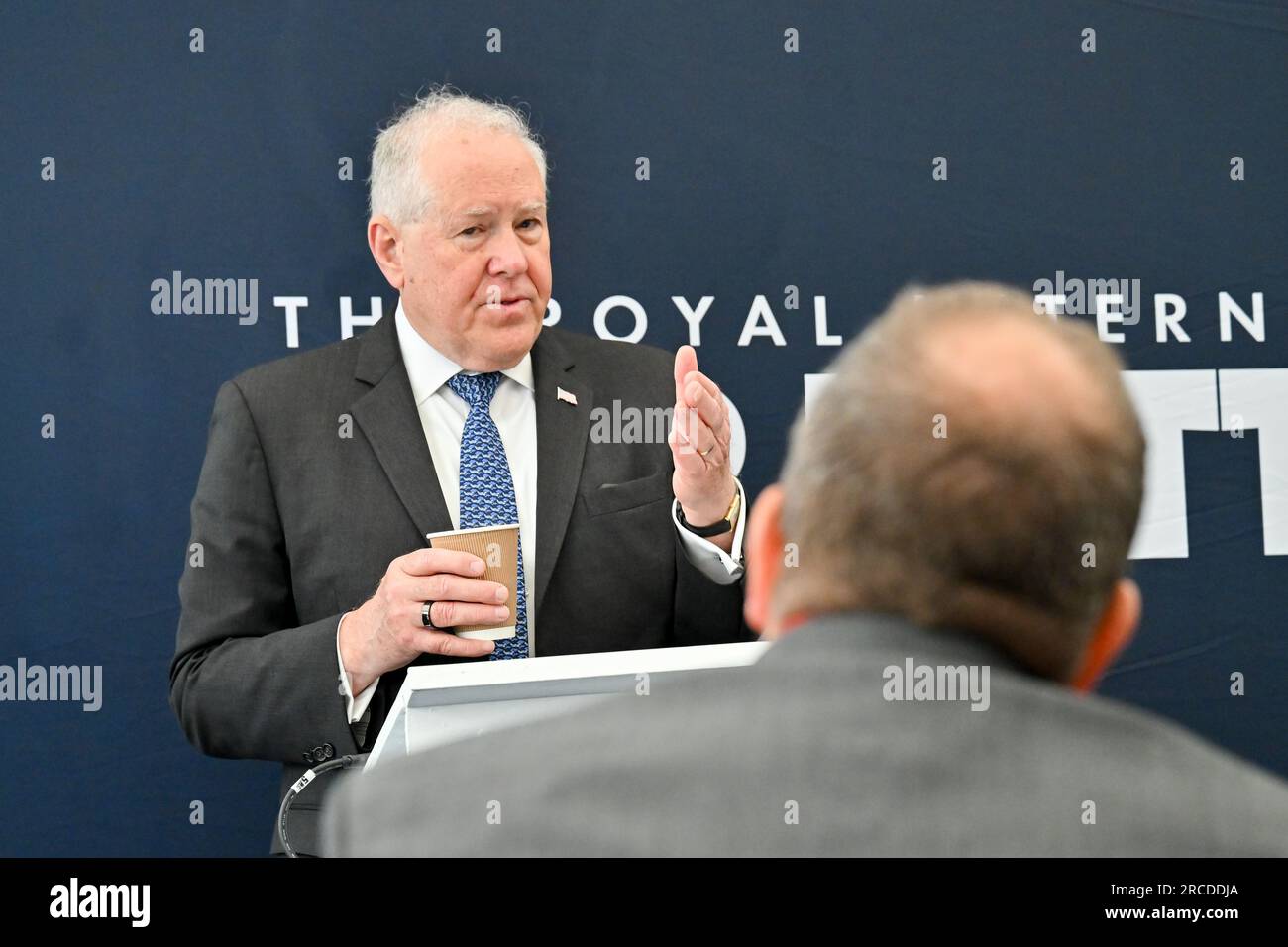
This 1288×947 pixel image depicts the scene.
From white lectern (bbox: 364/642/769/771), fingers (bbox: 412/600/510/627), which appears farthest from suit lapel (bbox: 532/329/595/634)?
white lectern (bbox: 364/642/769/771)

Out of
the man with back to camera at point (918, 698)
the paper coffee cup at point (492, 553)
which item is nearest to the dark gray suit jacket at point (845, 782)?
the man with back to camera at point (918, 698)

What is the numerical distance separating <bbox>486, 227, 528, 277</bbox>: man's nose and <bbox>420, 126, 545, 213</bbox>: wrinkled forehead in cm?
6

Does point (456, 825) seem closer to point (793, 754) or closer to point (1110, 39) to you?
point (793, 754)

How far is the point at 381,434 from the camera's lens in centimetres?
270

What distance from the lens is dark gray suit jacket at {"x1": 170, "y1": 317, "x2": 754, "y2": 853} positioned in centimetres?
254

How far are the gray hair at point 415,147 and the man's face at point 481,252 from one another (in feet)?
0.07

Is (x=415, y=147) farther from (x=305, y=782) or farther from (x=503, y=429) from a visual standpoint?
(x=305, y=782)

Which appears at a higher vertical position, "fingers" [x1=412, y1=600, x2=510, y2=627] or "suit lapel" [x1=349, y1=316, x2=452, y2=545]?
"suit lapel" [x1=349, y1=316, x2=452, y2=545]

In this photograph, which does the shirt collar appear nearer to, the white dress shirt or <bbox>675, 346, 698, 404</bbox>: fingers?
the white dress shirt

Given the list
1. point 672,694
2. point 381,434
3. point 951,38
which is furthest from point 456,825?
point 951,38

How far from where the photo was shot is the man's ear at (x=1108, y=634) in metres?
0.97

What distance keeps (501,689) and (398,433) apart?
0.89m

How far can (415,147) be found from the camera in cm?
281

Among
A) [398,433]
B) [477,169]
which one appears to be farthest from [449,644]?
[477,169]
